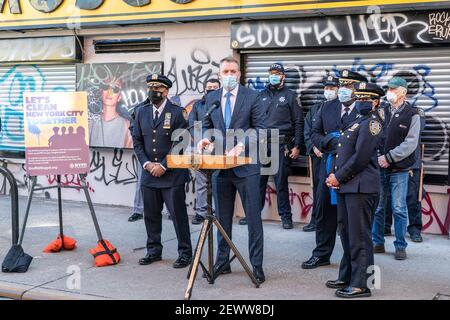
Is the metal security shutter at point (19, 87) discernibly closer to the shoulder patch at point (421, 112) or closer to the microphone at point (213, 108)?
the microphone at point (213, 108)

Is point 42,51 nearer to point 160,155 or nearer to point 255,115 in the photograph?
point 160,155

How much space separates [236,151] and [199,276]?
1535mm

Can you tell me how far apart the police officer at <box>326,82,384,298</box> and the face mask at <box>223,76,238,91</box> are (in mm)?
1200

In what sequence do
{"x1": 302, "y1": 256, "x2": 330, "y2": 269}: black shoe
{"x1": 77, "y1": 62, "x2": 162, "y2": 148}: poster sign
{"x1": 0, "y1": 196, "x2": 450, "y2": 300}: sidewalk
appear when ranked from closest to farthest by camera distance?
{"x1": 0, "y1": 196, "x2": 450, "y2": 300}: sidewalk → {"x1": 302, "y1": 256, "x2": 330, "y2": 269}: black shoe → {"x1": 77, "y1": 62, "x2": 162, "y2": 148}: poster sign

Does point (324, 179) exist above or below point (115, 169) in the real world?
above

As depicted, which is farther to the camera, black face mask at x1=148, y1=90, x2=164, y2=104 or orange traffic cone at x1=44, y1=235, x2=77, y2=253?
orange traffic cone at x1=44, y1=235, x2=77, y2=253

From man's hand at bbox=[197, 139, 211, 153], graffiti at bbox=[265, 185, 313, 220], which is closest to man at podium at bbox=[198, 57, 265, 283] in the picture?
man's hand at bbox=[197, 139, 211, 153]

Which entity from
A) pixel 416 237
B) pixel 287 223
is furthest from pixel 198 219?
pixel 416 237

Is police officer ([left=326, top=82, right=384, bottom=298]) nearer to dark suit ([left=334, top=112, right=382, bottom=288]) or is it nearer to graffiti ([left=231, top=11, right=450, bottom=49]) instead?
dark suit ([left=334, top=112, right=382, bottom=288])

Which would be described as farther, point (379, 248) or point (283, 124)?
point (283, 124)

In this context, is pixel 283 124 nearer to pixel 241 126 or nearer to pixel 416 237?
pixel 416 237

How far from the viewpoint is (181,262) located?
7051 mm

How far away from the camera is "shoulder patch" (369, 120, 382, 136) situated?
5723mm
